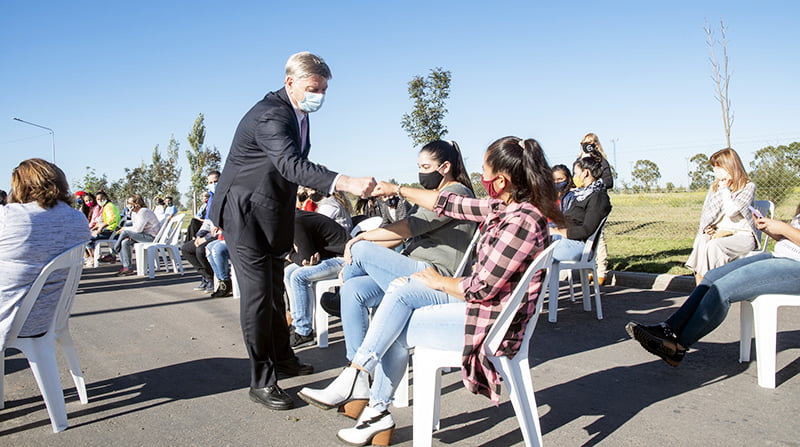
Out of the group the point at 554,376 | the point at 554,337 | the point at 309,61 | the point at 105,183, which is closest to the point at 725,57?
the point at 554,337

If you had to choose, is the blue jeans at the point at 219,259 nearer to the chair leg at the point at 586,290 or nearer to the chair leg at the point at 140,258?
the chair leg at the point at 140,258

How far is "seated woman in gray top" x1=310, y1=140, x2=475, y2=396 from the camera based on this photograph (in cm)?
355

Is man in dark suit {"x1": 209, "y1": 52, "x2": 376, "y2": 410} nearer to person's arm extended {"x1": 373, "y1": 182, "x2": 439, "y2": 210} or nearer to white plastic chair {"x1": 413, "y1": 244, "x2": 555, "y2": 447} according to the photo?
person's arm extended {"x1": 373, "y1": 182, "x2": 439, "y2": 210}

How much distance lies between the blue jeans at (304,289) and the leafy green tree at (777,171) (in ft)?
35.2

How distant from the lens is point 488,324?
261 centimetres

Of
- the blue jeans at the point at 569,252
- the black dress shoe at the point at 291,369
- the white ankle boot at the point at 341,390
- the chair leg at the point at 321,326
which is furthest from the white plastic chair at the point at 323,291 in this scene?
the blue jeans at the point at 569,252

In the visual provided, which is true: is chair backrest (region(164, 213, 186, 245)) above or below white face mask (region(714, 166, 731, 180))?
below

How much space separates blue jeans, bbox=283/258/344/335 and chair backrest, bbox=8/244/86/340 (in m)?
1.93

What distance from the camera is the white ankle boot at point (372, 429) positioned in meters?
2.88

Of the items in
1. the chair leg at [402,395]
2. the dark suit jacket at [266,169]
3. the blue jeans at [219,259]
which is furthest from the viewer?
the blue jeans at [219,259]

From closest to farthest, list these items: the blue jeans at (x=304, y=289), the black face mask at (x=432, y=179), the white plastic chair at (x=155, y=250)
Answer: the black face mask at (x=432, y=179) → the blue jeans at (x=304, y=289) → the white plastic chair at (x=155, y=250)

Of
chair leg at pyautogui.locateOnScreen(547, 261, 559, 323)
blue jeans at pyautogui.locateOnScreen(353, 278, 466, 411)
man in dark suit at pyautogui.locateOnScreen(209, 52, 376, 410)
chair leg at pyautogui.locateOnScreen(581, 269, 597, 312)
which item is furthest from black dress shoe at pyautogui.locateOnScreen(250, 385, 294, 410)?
chair leg at pyautogui.locateOnScreen(581, 269, 597, 312)

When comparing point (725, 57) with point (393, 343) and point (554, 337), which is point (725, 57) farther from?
point (393, 343)

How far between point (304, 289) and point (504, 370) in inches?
111
